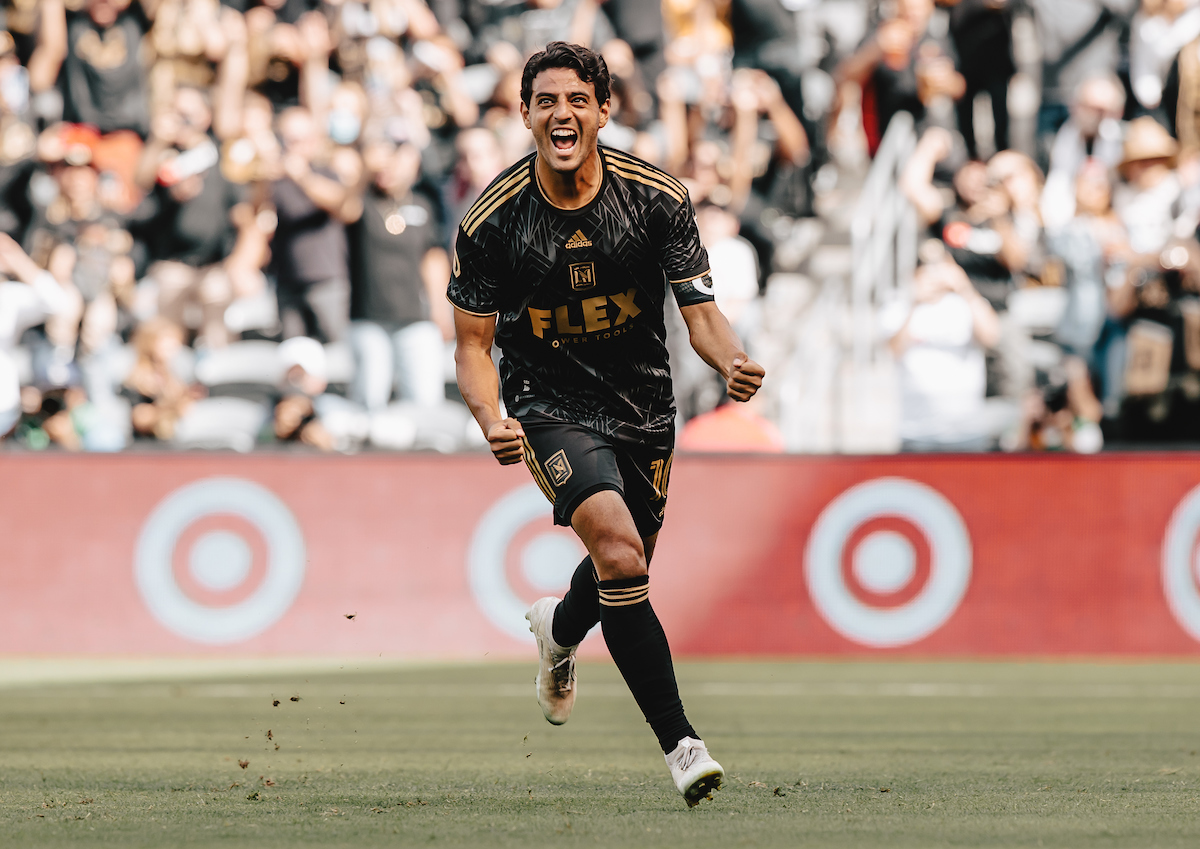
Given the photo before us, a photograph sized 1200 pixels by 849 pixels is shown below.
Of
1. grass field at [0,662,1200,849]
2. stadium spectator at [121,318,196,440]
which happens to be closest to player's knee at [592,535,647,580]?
grass field at [0,662,1200,849]

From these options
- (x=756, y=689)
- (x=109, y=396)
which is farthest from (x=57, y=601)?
(x=756, y=689)

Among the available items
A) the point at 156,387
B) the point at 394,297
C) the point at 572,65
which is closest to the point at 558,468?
the point at 572,65

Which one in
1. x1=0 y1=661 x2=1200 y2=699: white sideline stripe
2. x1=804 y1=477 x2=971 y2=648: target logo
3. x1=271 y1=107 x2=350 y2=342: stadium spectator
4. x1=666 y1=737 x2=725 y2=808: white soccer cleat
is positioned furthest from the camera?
x1=271 y1=107 x2=350 y2=342: stadium spectator

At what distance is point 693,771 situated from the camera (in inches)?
198

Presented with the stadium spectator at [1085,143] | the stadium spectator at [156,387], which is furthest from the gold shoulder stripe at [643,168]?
the stadium spectator at [1085,143]

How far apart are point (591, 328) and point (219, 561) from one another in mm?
6644

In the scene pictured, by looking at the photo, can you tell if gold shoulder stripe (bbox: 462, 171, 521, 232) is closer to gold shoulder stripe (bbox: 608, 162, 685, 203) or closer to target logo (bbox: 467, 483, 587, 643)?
gold shoulder stripe (bbox: 608, 162, 685, 203)

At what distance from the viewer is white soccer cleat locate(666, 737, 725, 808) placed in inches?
197

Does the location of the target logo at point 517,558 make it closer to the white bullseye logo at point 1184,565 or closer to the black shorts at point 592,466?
the white bullseye logo at point 1184,565

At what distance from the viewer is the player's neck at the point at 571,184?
551cm

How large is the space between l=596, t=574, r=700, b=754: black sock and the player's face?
1.34m

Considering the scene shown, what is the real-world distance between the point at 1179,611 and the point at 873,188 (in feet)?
13.8

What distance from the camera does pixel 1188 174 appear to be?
13109mm

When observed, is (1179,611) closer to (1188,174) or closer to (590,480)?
(1188,174)
